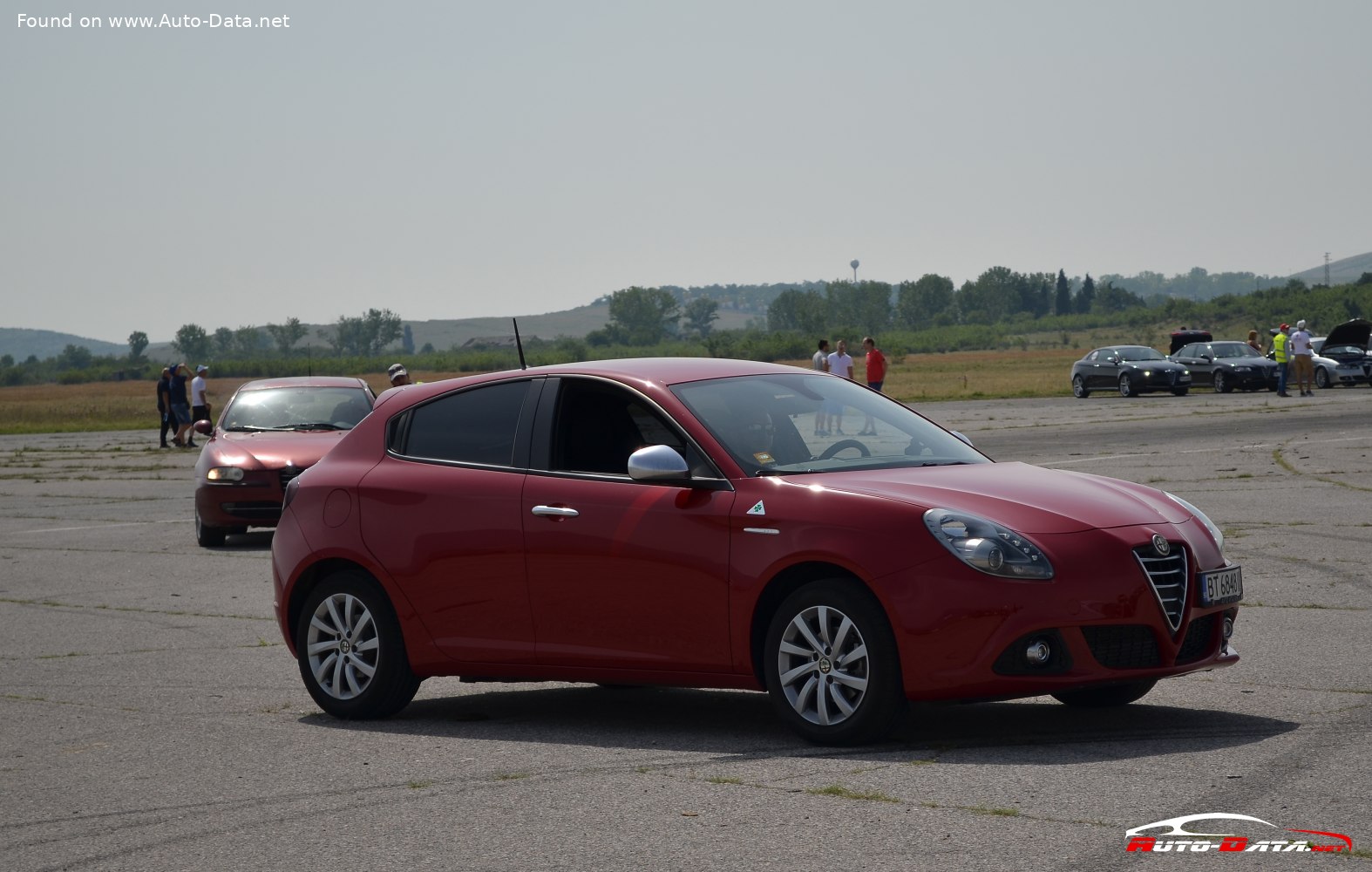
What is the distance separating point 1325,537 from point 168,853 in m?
10.4

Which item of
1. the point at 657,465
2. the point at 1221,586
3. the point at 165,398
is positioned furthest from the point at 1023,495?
the point at 165,398

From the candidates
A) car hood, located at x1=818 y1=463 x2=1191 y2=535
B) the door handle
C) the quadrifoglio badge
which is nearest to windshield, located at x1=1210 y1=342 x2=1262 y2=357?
car hood, located at x1=818 y1=463 x2=1191 y2=535

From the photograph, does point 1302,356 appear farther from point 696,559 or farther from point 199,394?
point 696,559

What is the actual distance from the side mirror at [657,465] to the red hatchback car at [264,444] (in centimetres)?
932

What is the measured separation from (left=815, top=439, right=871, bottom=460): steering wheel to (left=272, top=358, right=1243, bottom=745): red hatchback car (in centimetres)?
1

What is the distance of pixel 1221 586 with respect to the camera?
6.74 metres

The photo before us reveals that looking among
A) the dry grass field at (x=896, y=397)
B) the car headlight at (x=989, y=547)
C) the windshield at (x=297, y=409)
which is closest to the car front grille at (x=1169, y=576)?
the car headlight at (x=989, y=547)

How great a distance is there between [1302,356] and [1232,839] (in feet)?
133

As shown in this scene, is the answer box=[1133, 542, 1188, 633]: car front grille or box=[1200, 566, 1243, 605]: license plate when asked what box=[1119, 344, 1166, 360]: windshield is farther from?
box=[1133, 542, 1188, 633]: car front grille

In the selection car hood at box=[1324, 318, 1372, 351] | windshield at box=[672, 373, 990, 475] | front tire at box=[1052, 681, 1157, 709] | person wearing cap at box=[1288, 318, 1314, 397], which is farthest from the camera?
car hood at box=[1324, 318, 1372, 351]

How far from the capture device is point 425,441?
8000 millimetres

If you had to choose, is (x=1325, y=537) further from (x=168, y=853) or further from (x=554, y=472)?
(x=168, y=853)

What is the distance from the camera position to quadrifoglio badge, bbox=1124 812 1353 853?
4781mm

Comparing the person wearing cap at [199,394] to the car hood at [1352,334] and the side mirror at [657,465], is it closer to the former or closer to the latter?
the side mirror at [657,465]
